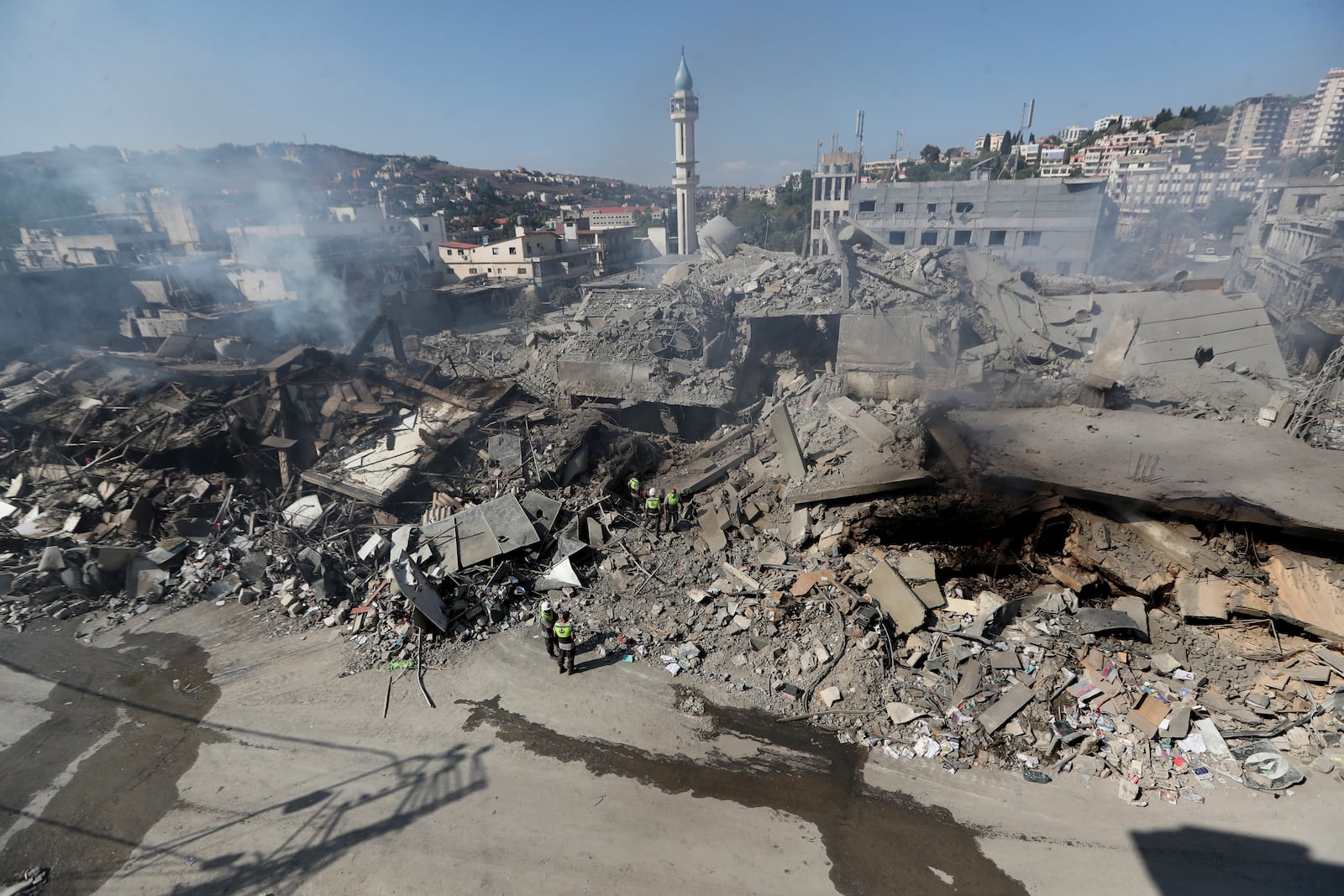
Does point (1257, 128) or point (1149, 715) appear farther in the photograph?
point (1257, 128)

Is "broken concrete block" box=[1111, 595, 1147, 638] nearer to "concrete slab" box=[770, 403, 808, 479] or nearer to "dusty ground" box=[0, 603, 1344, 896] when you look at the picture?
"dusty ground" box=[0, 603, 1344, 896]

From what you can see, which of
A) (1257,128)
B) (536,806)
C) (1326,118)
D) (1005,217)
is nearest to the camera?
(536,806)

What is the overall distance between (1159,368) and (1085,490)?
25.0ft

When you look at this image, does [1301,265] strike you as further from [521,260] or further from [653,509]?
[521,260]

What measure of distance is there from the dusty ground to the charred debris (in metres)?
0.42

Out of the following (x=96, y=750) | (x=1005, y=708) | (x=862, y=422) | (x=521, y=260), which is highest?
(x=521, y=260)

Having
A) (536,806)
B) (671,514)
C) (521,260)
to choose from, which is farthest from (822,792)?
(521,260)

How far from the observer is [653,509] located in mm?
9039

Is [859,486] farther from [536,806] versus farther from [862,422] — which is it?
[536,806]

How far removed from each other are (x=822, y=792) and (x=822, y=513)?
12.3 feet

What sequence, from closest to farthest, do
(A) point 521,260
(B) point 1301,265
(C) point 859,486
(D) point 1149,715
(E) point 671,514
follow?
1. (D) point 1149,715
2. (C) point 859,486
3. (E) point 671,514
4. (B) point 1301,265
5. (A) point 521,260

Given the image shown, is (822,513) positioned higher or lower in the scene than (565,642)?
A: higher

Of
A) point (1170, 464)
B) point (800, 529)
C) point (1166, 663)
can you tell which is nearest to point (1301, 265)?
point (1170, 464)

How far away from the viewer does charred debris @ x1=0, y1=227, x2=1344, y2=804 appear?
5945mm
